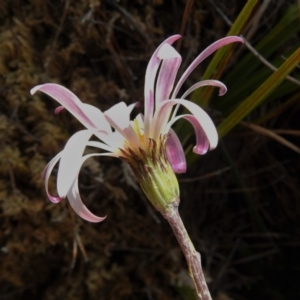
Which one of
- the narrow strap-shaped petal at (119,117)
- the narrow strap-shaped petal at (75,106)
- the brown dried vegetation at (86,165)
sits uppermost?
the narrow strap-shaped petal at (119,117)

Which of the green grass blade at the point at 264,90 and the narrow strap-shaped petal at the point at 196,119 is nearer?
the narrow strap-shaped petal at the point at 196,119

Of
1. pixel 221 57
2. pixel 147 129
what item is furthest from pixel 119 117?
pixel 221 57

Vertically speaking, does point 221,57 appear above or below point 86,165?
above

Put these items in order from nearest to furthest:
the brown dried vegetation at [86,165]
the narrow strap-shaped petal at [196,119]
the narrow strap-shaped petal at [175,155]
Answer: the narrow strap-shaped petal at [196,119] → the narrow strap-shaped petal at [175,155] → the brown dried vegetation at [86,165]

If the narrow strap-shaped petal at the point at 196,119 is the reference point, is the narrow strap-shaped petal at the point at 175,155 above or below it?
below

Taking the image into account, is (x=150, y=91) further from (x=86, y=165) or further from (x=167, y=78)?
(x=86, y=165)

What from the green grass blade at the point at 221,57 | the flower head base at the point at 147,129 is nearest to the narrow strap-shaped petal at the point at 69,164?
the flower head base at the point at 147,129

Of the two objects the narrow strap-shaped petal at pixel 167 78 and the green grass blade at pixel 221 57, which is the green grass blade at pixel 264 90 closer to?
the green grass blade at pixel 221 57
